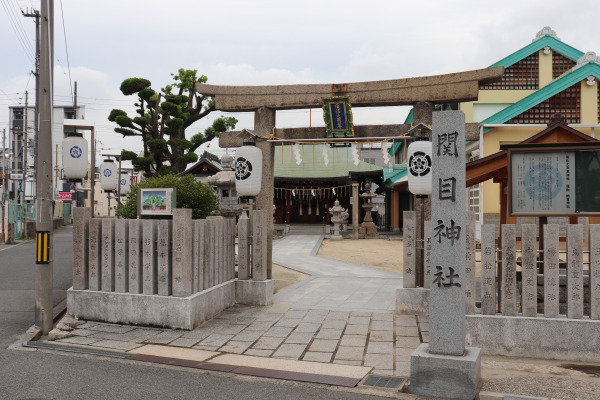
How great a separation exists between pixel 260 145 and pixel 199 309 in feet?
13.2

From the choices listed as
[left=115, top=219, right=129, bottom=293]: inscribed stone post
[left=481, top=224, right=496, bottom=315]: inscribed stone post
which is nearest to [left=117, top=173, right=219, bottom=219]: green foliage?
[left=115, top=219, right=129, bottom=293]: inscribed stone post

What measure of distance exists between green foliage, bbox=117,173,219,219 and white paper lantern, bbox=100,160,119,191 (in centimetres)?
811

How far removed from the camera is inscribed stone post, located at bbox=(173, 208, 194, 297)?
25.0 feet

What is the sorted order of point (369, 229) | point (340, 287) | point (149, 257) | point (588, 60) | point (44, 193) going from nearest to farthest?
point (44, 193) < point (149, 257) < point (340, 287) < point (588, 60) < point (369, 229)

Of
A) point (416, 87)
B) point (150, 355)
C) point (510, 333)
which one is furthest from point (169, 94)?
point (510, 333)

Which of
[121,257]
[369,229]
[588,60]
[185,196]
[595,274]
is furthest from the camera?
[369,229]

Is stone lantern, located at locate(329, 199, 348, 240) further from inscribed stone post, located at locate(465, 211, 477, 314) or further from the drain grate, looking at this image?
the drain grate

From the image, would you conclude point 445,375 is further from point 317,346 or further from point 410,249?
point 410,249

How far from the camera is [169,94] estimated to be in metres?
24.3

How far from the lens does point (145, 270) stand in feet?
25.8

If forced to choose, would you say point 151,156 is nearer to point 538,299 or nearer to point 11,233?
point 11,233

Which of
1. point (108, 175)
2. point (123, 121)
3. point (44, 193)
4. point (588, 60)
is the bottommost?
point (44, 193)

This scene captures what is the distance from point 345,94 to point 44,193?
6046 mm

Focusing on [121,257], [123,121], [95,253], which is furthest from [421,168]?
[123,121]
